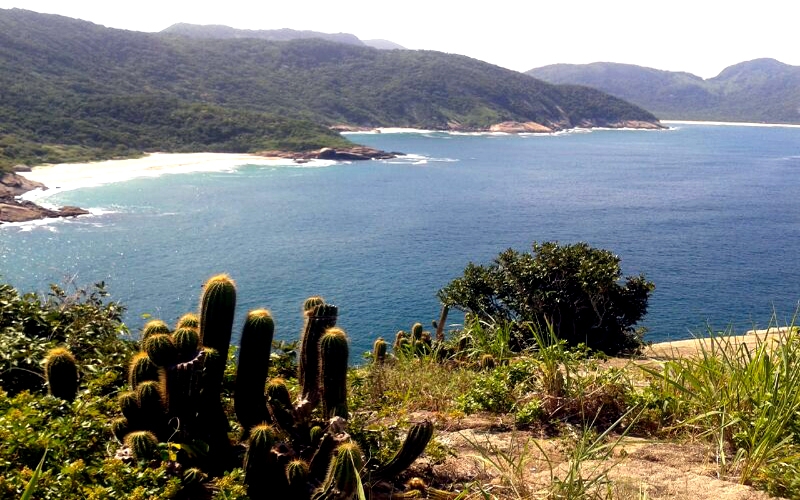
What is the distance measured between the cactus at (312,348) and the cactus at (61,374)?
1683 millimetres

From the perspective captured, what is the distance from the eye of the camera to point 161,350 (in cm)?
405

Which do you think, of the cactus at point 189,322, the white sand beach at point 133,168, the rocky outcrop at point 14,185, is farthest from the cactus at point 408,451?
the white sand beach at point 133,168

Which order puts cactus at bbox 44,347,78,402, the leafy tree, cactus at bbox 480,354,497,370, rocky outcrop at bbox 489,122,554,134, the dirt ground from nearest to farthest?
the dirt ground, cactus at bbox 44,347,78,402, cactus at bbox 480,354,497,370, the leafy tree, rocky outcrop at bbox 489,122,554,134

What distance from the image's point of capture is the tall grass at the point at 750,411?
13.2 ft

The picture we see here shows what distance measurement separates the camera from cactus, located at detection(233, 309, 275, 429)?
4.51 m

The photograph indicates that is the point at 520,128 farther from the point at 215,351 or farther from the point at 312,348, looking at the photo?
the point at 215,351

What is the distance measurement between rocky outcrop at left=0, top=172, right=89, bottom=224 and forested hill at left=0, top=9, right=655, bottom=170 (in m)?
13.4

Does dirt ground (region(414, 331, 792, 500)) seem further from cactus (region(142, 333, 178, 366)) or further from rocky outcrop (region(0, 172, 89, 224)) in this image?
rocky outcrop (region(0, 172, 89, 224))

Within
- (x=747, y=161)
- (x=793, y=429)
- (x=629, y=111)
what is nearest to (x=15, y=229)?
(x=793, y=429)

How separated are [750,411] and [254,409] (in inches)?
146

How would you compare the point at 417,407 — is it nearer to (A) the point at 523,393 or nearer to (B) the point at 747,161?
(A) the point at 523,393

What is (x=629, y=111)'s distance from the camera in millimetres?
190000

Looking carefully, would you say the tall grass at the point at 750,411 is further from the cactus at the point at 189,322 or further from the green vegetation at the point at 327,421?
the cactus at the point at 189,322

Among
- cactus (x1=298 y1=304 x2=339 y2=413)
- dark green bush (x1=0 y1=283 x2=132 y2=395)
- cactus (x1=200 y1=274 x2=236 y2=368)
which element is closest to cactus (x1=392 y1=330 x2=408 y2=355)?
cactus (x1=298 y1=304 x2=339 y2=413)
